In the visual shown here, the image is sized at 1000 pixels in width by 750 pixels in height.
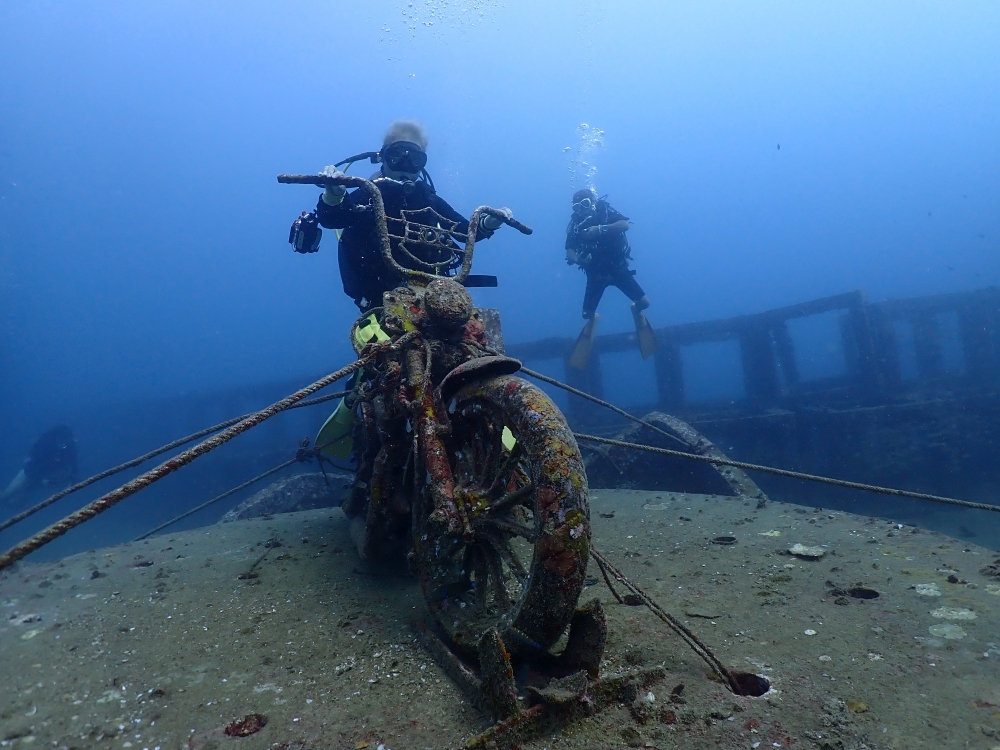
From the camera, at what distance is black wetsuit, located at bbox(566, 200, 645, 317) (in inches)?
412

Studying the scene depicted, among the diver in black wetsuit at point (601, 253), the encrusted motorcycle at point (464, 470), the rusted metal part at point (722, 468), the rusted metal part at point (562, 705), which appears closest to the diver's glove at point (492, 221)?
the encrusted motorcycle at point (464, 470)

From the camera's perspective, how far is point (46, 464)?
531 inches

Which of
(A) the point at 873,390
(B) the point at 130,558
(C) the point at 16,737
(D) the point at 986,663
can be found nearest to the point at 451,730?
(C) the point at 16,737

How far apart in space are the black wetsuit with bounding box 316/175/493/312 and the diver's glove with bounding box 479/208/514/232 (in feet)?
0.19

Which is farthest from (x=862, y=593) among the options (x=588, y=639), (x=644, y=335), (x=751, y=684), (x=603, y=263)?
(x=603, y=263)

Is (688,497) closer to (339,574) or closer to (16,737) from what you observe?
(339,574)

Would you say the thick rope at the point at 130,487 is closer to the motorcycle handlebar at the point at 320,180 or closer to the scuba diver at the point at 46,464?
the motorcycle handlebar at the point at 320,180

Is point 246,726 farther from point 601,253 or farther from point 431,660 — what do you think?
point 601,253

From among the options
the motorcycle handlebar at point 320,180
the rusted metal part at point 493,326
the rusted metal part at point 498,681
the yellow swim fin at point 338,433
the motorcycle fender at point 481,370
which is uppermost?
the motorcycle handlebar at point 320,180

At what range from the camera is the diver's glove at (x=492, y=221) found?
3.83 m

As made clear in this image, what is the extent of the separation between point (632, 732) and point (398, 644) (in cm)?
122

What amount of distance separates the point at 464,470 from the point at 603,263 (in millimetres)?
8784

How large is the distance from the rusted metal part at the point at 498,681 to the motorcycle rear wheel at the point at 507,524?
0.11 m

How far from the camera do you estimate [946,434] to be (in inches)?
311
